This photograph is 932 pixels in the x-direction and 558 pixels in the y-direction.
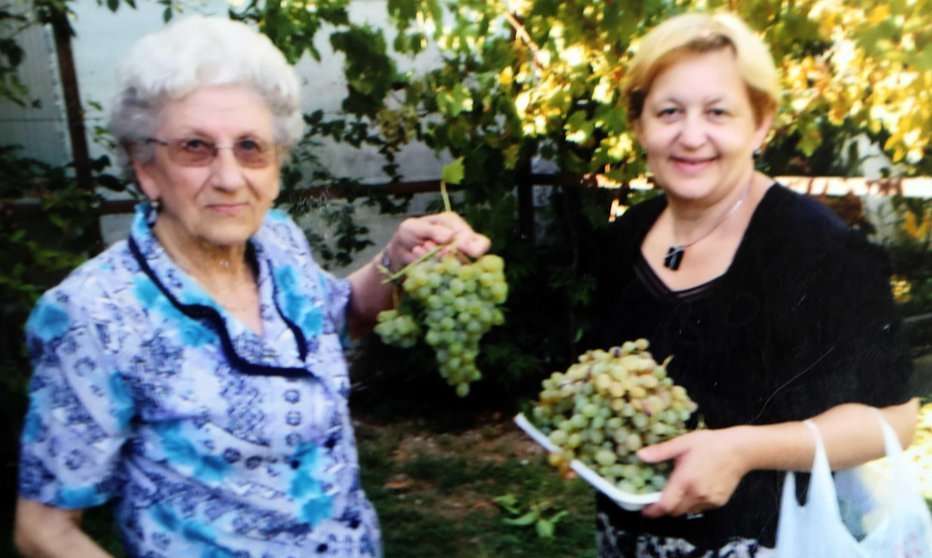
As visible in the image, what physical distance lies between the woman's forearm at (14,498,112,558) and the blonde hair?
997 millimetres

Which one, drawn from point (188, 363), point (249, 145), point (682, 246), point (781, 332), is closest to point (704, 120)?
point (682, 246)

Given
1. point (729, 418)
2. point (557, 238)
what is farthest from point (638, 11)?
point (729, 418)

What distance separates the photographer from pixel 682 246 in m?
1.21

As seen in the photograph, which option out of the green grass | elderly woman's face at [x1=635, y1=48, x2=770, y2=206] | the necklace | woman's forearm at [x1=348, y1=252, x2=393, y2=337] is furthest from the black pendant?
the green grass

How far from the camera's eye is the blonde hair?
1.09 m

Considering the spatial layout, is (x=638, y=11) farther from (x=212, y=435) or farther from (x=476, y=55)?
(x=212, y=435)

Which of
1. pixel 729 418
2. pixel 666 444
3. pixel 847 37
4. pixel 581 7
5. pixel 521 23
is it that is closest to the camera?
pixel 666 444

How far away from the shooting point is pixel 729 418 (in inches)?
45.3

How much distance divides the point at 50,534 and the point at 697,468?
34.5 inches

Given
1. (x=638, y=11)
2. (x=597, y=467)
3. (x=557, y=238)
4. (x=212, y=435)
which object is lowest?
(x=597, y=467)

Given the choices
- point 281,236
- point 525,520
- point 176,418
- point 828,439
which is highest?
point 281,236

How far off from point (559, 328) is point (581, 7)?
723 millimetres

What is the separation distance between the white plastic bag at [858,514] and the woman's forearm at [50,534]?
967 millimetres

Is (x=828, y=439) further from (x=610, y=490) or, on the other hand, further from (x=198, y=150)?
(x=198, y=150)
